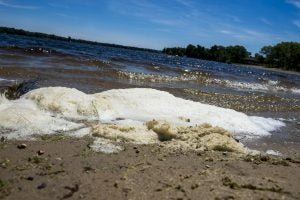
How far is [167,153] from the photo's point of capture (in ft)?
17.9

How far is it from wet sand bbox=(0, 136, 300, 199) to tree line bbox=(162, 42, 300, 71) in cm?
11253

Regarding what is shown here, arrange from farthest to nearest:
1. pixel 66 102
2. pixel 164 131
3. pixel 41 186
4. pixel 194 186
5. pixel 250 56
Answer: pixel 250 56 → pixel 66 102 → pixel 164 131 → pixel 194 186 → pixel 41 186

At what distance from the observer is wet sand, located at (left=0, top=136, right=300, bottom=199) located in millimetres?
3967

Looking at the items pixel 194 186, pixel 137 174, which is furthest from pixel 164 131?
pixel 194 186

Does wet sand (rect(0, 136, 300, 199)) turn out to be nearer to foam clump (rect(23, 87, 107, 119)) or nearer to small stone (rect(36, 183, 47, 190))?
small stone (rect(36, 183, 47, 190))

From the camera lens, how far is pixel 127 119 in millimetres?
7746

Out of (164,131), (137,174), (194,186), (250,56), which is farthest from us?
(250,56)

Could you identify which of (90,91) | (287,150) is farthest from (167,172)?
(90,91)

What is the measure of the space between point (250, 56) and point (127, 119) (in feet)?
520

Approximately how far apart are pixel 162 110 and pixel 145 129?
7.52ft

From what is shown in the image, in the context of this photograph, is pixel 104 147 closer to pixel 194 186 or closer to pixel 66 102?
pixel 194 186

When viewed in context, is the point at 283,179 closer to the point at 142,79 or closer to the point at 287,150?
the point at 287,150

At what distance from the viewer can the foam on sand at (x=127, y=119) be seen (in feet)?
20.1

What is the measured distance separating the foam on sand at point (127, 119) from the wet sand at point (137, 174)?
51 cm
